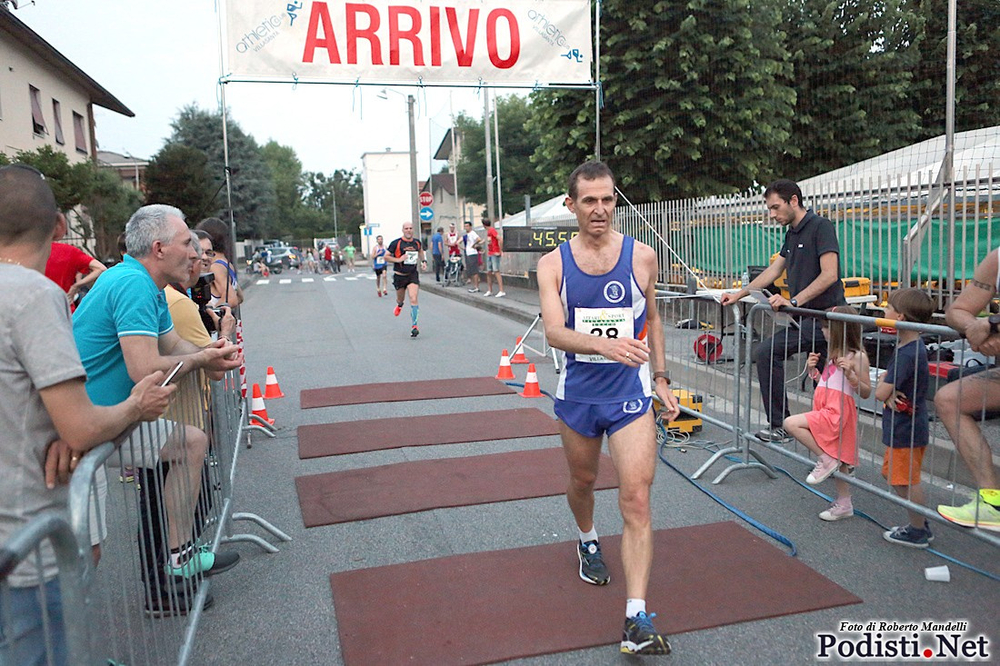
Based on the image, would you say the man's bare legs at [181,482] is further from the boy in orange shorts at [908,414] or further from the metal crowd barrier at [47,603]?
the boy in orange shorts at [908,414]

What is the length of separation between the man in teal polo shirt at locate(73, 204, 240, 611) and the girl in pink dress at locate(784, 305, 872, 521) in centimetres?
343

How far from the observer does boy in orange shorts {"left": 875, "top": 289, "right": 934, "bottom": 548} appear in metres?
4.26

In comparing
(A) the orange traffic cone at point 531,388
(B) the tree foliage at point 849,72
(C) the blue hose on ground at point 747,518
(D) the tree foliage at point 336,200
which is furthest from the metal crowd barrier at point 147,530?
(D) the tree foliage at point 336,200

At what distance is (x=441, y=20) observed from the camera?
35.3ft

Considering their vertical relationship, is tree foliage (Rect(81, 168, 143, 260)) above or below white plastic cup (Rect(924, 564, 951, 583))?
above

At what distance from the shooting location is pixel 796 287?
6246 millimetres

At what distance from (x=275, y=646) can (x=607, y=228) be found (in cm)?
243

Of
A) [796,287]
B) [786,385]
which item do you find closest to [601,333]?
[786,385]

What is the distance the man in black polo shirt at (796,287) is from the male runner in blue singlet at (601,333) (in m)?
2.40

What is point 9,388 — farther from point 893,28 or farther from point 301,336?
point 893,28

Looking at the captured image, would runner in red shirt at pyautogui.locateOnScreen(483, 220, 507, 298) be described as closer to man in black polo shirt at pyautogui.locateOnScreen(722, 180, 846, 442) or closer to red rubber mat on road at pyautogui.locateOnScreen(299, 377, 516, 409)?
red rubber mat on road at pyautogui.locateOnScreen(299, 377, 516, 409)

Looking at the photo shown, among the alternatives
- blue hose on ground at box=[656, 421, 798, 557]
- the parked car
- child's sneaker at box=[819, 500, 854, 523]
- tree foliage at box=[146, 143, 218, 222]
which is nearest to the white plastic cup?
blue hose on ground at box=[656, 421, 798, 557]

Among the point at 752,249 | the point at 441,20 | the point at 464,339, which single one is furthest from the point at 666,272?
the point at 441,20

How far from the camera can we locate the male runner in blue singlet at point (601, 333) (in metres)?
3.49
